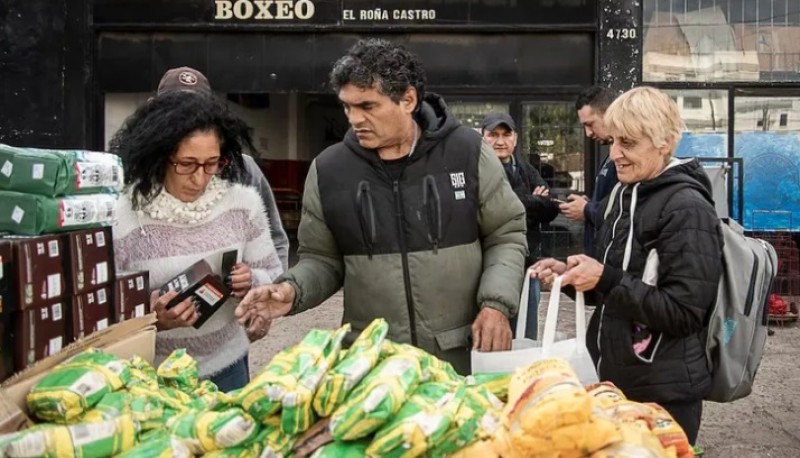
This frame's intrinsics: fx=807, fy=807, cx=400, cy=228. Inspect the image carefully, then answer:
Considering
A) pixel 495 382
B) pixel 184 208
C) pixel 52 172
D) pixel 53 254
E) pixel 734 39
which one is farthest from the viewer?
pixel 734 39

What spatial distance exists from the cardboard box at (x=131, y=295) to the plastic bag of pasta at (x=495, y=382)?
1.19 metres

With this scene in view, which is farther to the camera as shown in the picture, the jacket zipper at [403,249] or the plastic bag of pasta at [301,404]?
the jacket zipper at [403,249]

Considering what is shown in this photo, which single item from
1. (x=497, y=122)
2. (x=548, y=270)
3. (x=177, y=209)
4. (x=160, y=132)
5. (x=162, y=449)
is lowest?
(x=162, y=449)

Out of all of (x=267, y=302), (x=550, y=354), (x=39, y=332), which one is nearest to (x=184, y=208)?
(x=267, y=302)

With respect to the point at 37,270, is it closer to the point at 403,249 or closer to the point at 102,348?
the point at 102,348

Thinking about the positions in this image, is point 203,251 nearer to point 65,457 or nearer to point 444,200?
point 444,200

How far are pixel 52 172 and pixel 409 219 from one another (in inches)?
48.1

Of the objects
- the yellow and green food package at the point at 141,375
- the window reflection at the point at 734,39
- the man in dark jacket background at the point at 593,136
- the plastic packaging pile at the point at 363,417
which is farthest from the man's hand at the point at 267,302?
the window reflection at the point at 734,39

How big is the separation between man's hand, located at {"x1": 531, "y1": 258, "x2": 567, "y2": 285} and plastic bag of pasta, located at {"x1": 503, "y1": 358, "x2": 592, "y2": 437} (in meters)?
0.84

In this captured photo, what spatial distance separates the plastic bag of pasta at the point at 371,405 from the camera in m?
1.81

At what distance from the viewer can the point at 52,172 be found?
2.45 metres

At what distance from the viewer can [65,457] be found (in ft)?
6.24

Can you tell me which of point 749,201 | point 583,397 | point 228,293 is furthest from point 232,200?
point 749,201

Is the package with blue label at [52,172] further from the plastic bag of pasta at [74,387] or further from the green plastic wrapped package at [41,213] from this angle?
the plastic bag of pasta at [74,387]
